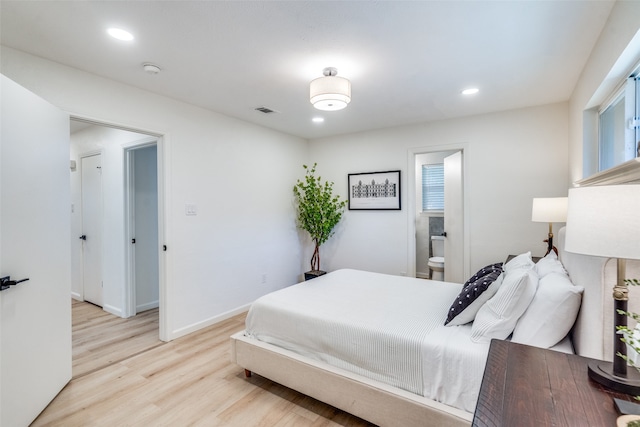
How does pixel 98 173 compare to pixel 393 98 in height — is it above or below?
below

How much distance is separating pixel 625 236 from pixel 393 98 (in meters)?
2.63

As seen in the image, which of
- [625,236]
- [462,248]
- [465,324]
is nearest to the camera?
[625,236]

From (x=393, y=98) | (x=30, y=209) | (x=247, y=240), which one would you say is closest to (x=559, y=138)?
(x=393, y=98)

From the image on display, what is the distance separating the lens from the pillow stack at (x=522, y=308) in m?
Result: 1.52

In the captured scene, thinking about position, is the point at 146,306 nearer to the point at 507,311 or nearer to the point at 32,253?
the point at 32,253

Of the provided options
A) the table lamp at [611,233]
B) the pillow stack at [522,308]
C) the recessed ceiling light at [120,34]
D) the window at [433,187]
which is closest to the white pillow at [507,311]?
the pillow stack at [522,308]

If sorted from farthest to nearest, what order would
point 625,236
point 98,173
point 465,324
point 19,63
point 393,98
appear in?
1. point 98,173
2. point 393,98
3. point 19,63
4. point 465,324
5. point 625,236

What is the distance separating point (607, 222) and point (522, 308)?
0.97m

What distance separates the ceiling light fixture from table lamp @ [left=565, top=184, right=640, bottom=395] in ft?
9.17

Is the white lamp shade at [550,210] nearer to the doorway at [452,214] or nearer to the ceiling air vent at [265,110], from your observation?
the doorway at [452,214]

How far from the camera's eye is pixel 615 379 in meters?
0.97

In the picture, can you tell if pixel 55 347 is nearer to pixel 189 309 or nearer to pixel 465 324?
pixel 189 309

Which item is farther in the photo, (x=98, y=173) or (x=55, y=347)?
(x=98, y=173)

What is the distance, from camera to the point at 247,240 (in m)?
4.04
